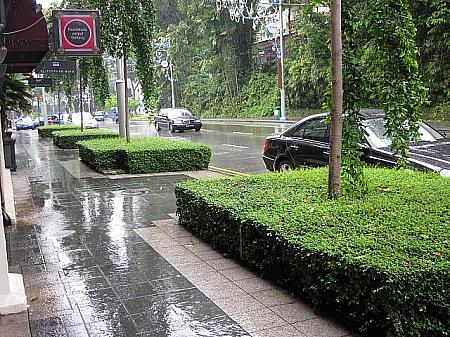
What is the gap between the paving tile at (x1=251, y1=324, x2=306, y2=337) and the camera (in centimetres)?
402

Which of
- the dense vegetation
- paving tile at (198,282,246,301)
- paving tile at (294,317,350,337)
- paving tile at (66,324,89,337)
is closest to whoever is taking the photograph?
paving tile at (294,317,350,337)

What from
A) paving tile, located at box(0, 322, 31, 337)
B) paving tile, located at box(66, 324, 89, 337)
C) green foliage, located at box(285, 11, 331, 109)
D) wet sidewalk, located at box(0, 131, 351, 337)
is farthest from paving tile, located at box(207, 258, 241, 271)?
green foliage, located at box(285, 11, 331, 109)

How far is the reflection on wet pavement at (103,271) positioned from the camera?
14.3 feet

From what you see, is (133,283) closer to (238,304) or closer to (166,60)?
(238,304)

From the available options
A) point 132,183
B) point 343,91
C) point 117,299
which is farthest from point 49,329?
point 132,183

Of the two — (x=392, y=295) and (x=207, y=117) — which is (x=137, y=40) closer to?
(x=392, y=295)

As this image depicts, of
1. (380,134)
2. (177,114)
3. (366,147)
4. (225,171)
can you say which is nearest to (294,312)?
(366,147)

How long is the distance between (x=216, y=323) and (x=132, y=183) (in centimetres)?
810

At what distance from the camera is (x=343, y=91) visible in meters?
6.35

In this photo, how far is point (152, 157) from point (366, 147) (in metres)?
6.16

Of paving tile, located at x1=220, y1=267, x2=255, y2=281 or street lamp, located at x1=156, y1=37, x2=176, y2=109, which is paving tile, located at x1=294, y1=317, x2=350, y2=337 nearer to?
paving tile, located at x1=220, y1=267, x2=255, y2=281

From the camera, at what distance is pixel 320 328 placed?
13.5 ft

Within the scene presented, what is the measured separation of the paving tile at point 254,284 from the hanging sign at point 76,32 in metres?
9.15

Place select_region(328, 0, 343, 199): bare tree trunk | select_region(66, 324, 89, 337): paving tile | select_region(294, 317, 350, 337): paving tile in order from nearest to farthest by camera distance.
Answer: select_region(294, 317, 350, 337): paving tile < select_region(66, 324, 89, 337): paving tile < select_region(328, 0, 343, 199): bare tree trunk
